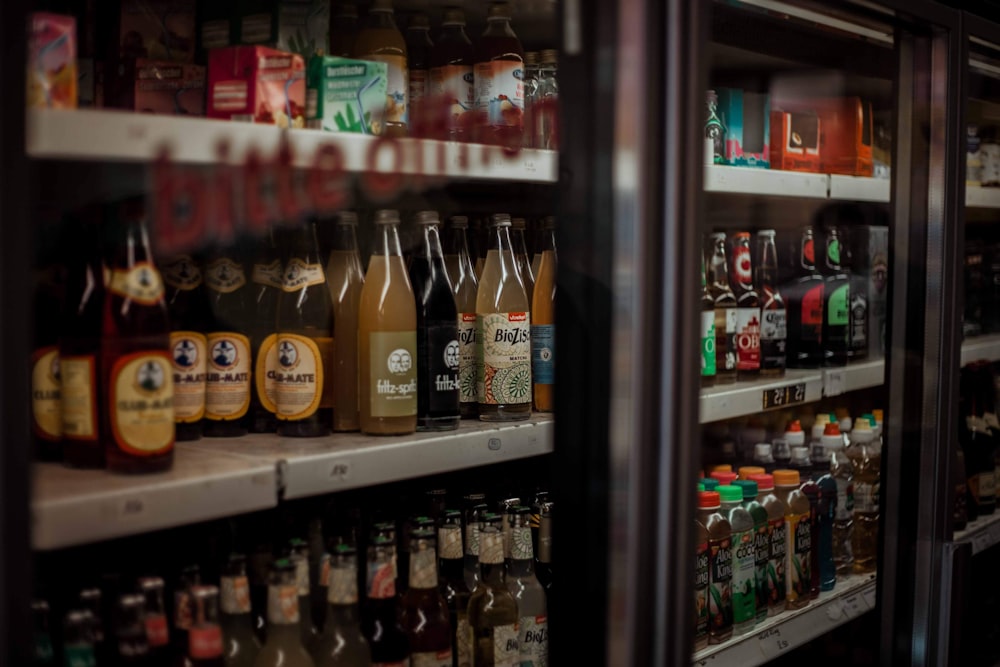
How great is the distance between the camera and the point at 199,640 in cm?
125

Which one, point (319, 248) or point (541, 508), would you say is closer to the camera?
point (319, 248)

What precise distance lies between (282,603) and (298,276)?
51 cm

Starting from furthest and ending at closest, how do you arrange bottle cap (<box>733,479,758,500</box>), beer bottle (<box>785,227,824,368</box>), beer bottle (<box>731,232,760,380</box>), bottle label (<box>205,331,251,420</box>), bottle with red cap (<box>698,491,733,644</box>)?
beer bottle (<box>785,227,824,368</box>), beer bottle (<box>731,232,760,380</box>), bottle cap (<box>733,479,758,500</box>), bottle with red cap (<box>698,491,733,644</box>), bottle label (<box>205,331,251,420</box>)

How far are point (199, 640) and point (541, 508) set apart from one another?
75cm

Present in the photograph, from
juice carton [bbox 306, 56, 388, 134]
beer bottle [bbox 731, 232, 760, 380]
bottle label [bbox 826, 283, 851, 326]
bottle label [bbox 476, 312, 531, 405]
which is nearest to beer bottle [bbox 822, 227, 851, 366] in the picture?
bottle label [bbox 826, 283, 851, 326]

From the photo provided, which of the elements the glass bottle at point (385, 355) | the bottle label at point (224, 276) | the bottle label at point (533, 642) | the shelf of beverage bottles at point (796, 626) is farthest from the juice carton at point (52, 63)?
the shelf of beverage bottles at point (796, 626)

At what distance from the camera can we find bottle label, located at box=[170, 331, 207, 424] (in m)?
1.36

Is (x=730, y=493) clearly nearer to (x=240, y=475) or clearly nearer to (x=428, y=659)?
(x=428, y=659)

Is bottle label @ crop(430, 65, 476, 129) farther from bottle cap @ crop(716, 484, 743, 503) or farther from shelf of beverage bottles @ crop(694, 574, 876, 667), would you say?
shelf of beverage bottles @ crop(694, 574, 876, 667)

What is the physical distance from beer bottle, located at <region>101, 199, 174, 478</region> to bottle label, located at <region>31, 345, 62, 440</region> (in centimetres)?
8

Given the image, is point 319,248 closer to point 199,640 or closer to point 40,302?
point 40,302

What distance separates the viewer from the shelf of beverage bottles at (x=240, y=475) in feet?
3.37

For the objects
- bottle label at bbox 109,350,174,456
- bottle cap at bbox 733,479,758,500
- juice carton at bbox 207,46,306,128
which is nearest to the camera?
bottle label at bbox 109,350,174,456

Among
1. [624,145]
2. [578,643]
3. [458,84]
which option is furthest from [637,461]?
[458,84]
